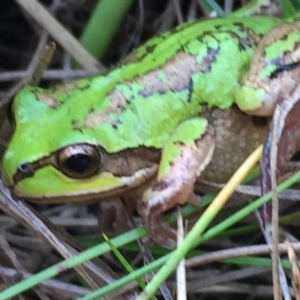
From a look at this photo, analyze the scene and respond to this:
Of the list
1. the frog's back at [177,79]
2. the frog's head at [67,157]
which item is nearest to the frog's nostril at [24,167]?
the frog's head at [67,157]

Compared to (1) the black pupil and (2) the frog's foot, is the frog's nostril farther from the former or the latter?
(2) the frog's foot

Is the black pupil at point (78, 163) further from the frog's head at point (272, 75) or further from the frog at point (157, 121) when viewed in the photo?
the frog's head at point (272, 75)

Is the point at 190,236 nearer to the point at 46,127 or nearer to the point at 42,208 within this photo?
the point at 46,127

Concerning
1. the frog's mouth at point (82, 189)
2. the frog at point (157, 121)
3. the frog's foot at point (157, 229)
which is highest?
the frog at point (157, 121)

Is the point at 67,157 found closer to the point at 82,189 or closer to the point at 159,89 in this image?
the point at 82,189

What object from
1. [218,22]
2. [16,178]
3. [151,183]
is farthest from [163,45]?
[16,178]

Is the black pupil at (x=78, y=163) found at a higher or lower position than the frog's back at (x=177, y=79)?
lower

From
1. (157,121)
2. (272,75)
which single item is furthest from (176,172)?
(272,75)
